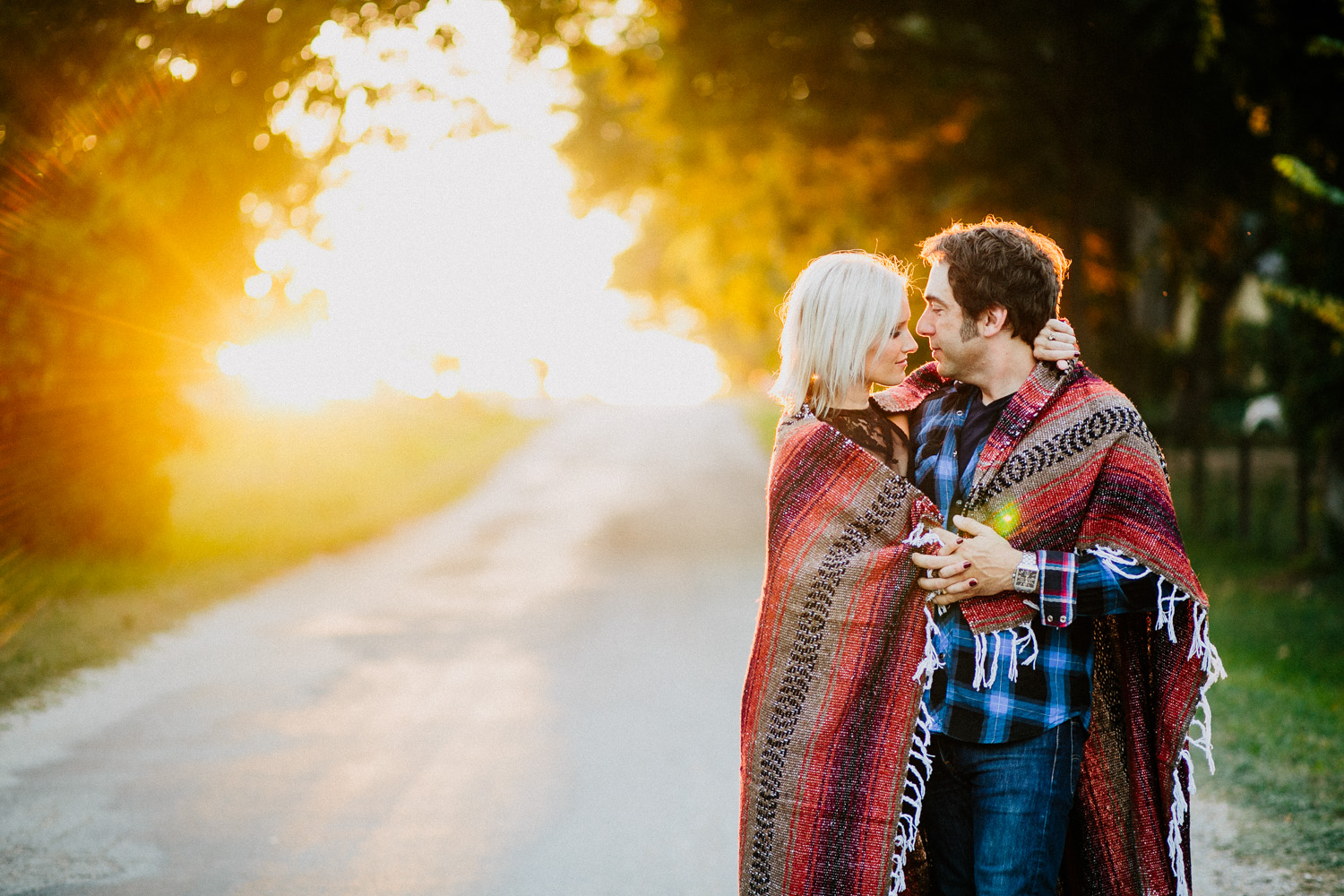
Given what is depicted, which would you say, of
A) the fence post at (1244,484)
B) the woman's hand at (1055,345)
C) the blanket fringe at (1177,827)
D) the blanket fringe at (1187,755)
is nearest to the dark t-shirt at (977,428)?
the woman's hand at (1055,345)

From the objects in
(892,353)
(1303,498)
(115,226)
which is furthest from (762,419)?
(892,353)

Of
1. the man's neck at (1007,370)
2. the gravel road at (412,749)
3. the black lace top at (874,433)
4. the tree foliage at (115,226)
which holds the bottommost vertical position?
the gravel road at (412,749)

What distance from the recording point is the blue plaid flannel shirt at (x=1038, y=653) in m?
2.42

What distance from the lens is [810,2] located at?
32.3 feet

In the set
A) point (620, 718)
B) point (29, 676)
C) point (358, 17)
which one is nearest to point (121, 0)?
point (358, 17)

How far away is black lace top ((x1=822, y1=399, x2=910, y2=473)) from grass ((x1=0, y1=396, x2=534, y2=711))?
5705 millimetres

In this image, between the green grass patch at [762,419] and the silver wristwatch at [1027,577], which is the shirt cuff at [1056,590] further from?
the green grass patch at [762,419]

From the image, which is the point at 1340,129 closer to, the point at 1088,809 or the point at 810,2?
the point at 810,2

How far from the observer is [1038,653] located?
2.53 metres

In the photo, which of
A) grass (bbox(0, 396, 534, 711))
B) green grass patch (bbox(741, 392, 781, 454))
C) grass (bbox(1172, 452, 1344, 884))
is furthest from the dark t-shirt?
green grass patch (bbox(741, 392, 781, 454))

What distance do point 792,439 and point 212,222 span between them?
741 centimetres

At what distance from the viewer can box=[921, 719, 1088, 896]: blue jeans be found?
8.20ft

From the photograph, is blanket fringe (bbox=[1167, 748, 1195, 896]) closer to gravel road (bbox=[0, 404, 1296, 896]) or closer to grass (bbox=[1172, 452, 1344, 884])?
gravel road (bbox=[0, 404, 1296, 896])

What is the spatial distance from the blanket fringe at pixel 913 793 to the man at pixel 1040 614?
0.10 feet
